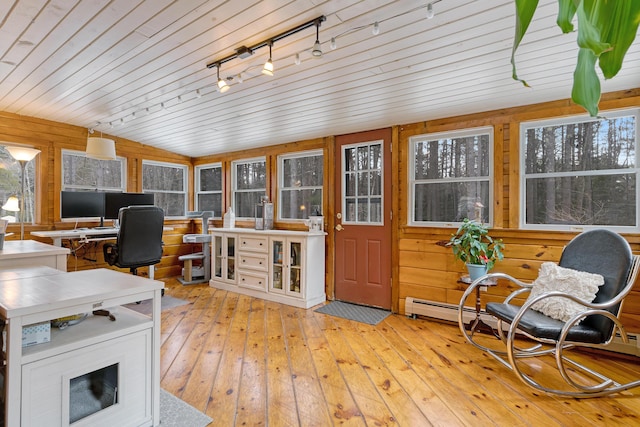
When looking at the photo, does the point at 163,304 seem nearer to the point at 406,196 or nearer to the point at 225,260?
the point at 225,260

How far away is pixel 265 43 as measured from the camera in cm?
207

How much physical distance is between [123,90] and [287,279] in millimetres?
2611

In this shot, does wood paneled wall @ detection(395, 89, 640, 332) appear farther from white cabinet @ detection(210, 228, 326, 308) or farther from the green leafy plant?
white cabinet @ detection(210, 228, 326, 308)

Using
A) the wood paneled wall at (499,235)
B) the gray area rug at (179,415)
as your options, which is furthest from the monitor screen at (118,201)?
the wood paneled wall at (499,235)

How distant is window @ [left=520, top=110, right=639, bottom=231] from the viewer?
8.77ft

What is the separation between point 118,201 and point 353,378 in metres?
3.87

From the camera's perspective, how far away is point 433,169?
357 centimetres

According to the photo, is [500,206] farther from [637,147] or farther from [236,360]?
[236,360]

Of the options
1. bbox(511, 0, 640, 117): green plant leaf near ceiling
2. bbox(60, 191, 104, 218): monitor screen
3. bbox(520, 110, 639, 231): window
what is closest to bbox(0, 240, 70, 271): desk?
bbox(60, 191, 104, 218): monitor screen

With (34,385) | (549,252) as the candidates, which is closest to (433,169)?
(549,252)

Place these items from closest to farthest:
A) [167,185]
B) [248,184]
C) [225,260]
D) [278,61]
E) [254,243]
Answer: [278,61]
[254,243]
[225,260]
[248,184]
[167,185]

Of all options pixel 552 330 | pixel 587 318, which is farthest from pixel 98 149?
pixel 587 318

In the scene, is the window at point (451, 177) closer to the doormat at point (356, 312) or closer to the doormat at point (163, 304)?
the doormat at point (356, 312)

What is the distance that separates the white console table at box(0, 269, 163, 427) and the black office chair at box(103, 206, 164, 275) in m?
1.59
